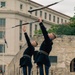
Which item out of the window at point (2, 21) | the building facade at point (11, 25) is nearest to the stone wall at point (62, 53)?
the building facade at point (11, 25)

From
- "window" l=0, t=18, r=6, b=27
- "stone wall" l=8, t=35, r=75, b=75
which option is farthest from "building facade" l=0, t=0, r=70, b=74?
"stone wall" l=8, t=35, r=75, b=75

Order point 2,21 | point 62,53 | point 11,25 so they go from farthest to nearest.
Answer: point 2,21 → point 11,25 → point 62,53

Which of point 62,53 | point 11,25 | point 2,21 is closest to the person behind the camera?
point 62,53

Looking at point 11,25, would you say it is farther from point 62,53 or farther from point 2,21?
point 62,53

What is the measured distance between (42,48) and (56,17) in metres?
91.7

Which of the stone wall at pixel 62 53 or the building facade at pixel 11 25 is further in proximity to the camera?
the building facade at pixel 11 25

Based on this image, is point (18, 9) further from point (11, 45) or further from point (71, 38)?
point (71, 38)

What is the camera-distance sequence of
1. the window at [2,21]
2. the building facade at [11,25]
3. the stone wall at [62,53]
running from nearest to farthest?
the stone wall at [62,53]
the building facade at [11,25]
the window at [2,21]

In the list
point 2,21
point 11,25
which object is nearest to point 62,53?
point 11,25

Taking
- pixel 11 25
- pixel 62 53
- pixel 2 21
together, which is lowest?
pixel 62 53

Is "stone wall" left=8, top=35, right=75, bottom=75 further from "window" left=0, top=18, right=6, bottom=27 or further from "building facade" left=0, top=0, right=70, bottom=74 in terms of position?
"window" left=0, top=18, right=6, bottom=27

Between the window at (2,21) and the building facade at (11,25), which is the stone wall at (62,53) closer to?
the building facade at (11,25)

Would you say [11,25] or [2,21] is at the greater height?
[2,21]

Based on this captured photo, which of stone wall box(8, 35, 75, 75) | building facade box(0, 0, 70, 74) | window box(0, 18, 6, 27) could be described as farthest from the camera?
window box(0, 18, 6, 27)
